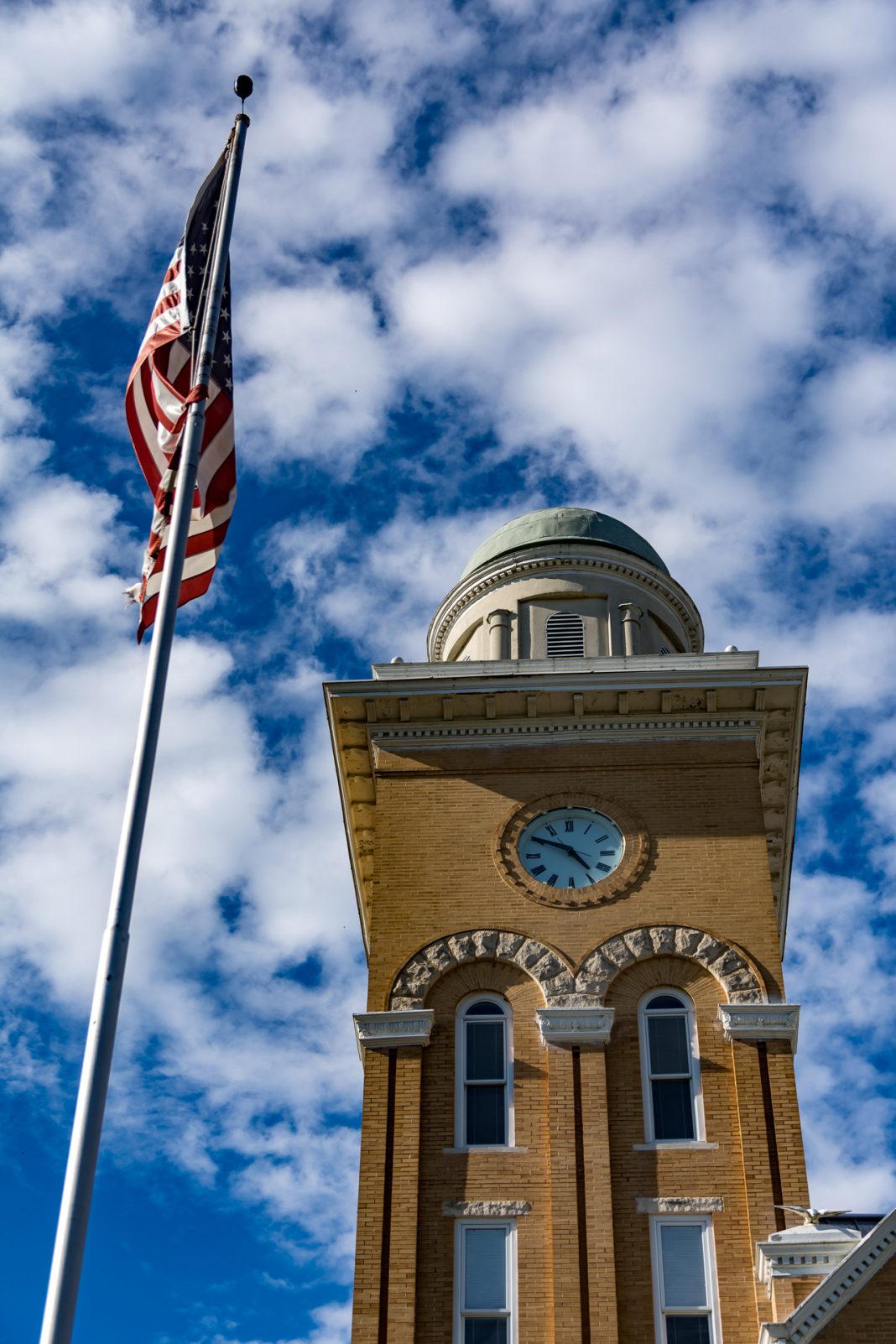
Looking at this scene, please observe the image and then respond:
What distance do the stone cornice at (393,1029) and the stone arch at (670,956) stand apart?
2.41m

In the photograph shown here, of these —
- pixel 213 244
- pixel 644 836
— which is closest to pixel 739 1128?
pixel 644 836

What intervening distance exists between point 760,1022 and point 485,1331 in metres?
6.01

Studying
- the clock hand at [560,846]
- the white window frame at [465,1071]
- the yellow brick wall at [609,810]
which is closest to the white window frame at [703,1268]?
the white window frame at [465,1071]

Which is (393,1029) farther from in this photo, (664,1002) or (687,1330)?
(687,1330)

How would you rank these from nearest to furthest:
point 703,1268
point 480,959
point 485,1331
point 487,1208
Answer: point 485,1331
point 703,1268
point 487,1208
point 480,959

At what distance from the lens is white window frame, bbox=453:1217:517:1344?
72.5 ft

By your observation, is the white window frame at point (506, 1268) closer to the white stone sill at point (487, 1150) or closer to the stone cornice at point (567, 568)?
the white stone sill at point (487, 1150)

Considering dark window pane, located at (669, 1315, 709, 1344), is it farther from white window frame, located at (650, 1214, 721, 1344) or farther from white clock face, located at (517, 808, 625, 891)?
white clock face, located at (517, 808, 625, 891)

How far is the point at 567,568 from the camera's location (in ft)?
107

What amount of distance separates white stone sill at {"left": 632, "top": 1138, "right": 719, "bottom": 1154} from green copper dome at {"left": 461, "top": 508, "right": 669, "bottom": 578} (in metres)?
13.1

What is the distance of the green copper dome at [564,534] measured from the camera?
3312 cm

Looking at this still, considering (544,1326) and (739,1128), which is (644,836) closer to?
(739,1128)

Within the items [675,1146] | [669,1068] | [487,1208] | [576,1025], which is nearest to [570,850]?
[576,1025]

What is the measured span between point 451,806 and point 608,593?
6888mm
